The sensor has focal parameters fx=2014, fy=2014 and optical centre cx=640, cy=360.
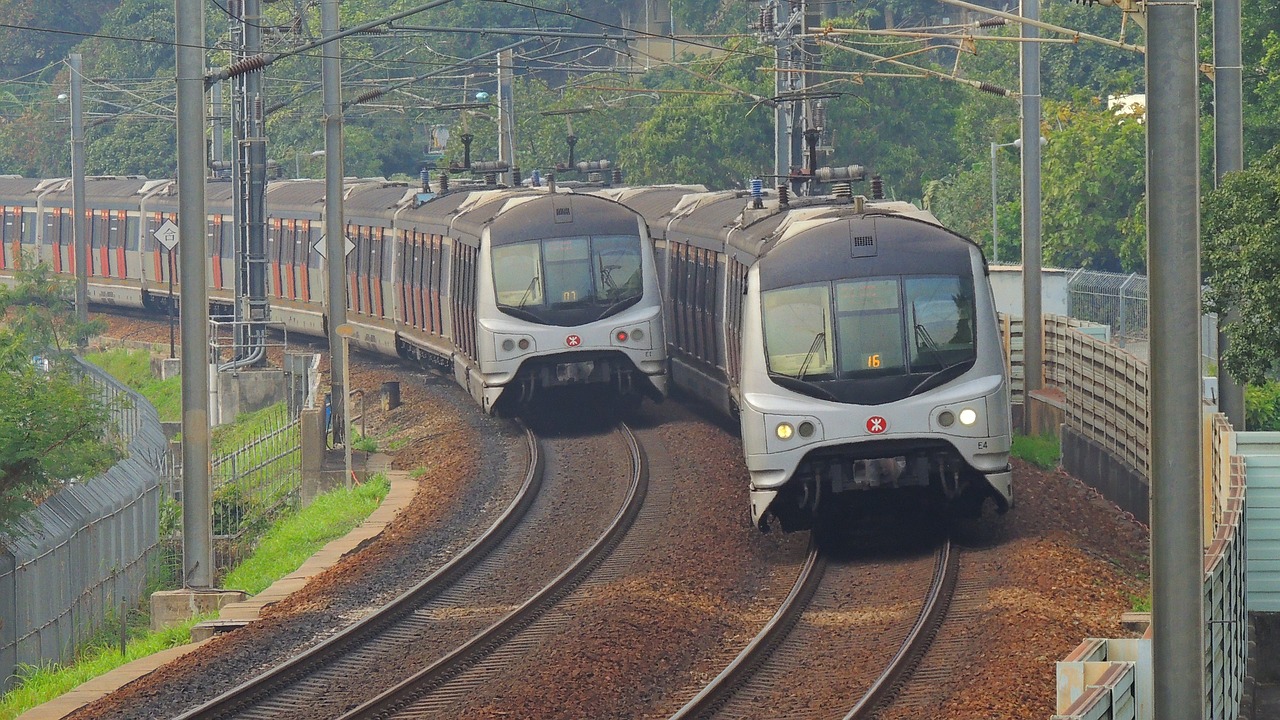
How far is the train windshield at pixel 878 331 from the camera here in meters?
17.1

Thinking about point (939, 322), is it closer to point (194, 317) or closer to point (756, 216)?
point (756, 216)

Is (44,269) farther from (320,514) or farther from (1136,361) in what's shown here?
(1136,361)

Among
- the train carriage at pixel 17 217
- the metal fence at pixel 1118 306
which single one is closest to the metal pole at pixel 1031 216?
the metal fence at pixel 1118 306

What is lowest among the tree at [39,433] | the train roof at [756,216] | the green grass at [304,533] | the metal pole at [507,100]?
the green grass at [304,533]

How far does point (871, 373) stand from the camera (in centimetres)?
1708

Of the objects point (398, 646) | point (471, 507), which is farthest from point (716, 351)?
point (398, 646)

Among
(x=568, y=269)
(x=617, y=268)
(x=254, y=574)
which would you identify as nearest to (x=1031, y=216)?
(x=617, y=268)

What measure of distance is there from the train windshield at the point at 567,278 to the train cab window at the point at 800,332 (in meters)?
7.27

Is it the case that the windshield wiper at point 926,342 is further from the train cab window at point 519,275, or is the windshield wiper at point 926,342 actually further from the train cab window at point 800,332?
the train cab window at point 519,275

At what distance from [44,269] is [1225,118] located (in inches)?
1378

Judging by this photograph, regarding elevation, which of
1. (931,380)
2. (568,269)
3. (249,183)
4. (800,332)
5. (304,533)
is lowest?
(304,533)

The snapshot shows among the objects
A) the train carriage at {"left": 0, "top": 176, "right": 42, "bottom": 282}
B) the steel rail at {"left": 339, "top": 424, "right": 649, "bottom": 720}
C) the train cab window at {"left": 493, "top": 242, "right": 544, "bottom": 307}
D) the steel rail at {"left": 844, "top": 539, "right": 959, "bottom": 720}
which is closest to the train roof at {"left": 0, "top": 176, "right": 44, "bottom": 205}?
the train carriage at {"left": 0, "top": 176, "right": 42, "bottom": 282}

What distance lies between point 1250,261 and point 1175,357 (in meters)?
9.14

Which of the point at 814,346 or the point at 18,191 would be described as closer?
the point at 814,346
